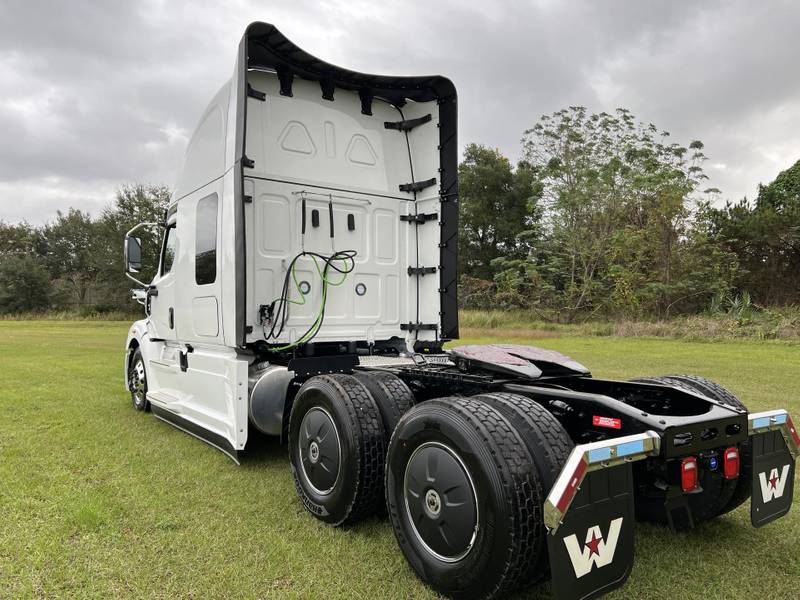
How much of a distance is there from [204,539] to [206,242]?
262cm

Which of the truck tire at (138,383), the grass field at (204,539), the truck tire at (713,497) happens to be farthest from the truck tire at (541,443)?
the truck tire at (138,383)

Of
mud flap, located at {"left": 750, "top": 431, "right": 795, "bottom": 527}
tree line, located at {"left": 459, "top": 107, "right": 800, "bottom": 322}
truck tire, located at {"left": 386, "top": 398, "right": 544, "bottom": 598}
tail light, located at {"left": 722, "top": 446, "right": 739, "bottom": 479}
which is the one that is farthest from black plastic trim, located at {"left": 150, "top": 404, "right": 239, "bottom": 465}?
tree line, located at {"left": 459, "top": 107, "right": 800, "bottom": 322}

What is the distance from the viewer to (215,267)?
4707 mm

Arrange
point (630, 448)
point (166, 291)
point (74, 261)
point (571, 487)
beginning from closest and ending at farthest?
1. point (571, 487)
2. point (630, 448)
3. point (166, 291)
4. point (74, 261)

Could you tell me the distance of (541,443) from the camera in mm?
2316

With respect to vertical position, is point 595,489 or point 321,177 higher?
point 321,177

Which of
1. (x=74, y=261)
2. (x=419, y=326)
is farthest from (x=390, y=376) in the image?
(x=74, y=261)

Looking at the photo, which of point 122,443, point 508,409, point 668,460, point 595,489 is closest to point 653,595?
point 668,460

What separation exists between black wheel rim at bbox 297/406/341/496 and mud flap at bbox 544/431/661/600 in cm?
158

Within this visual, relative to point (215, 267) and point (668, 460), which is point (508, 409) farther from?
point (215, 267)

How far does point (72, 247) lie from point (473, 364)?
223 feet

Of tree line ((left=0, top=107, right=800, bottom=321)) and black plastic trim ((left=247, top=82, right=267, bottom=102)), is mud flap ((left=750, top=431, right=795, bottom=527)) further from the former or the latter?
tree line ((left=0, top=107, right=800, bottom=321))

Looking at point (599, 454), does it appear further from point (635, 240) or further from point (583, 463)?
point (635, 240)

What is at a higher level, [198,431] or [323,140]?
[323,140]
